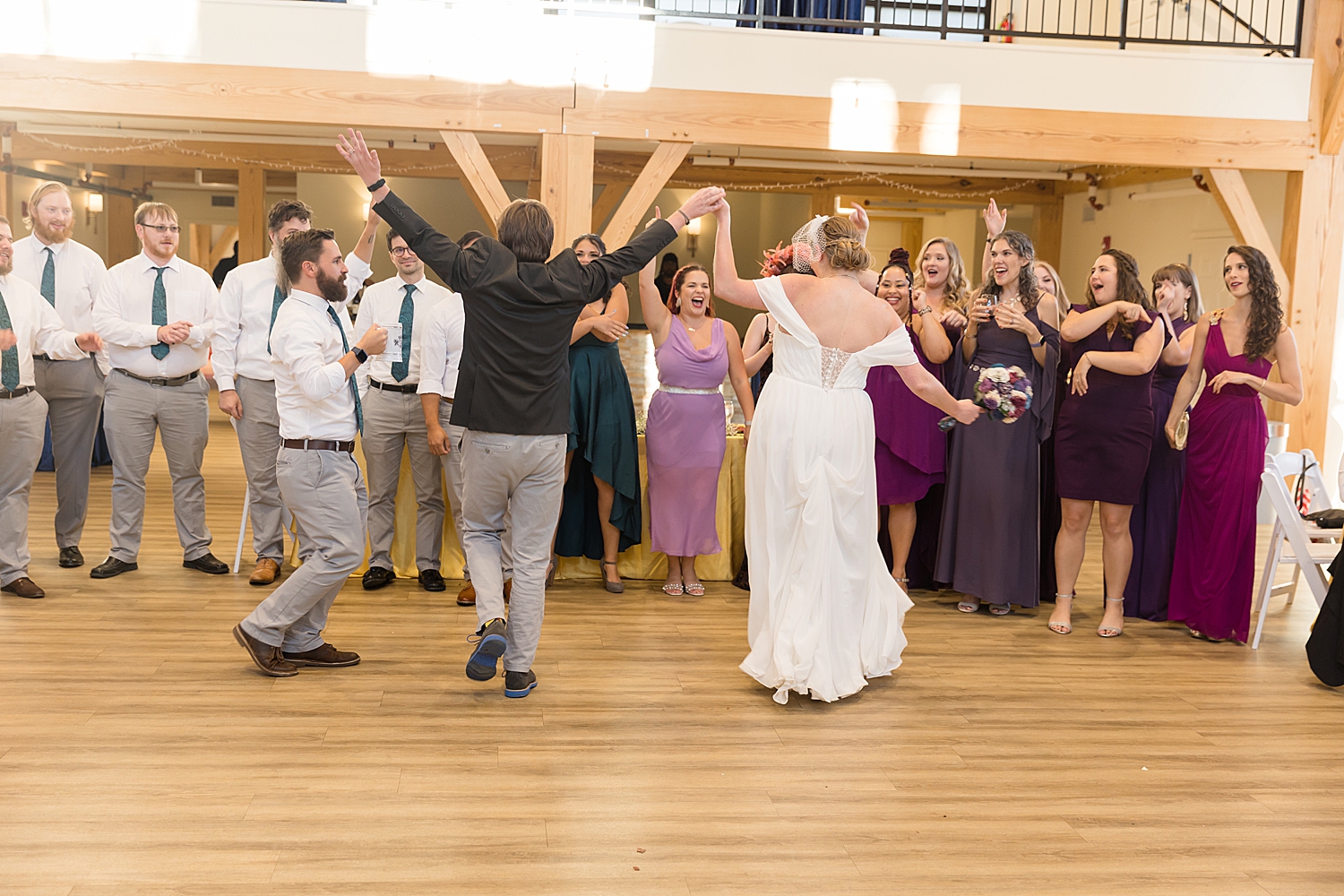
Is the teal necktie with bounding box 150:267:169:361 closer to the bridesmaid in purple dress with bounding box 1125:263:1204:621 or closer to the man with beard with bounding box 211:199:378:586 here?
the man with beard with bounding box 211:199:378:586

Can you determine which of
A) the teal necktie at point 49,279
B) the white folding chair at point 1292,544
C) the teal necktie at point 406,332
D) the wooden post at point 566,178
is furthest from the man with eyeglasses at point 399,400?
the white folding chair at point 1292,544

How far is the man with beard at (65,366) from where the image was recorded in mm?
5293

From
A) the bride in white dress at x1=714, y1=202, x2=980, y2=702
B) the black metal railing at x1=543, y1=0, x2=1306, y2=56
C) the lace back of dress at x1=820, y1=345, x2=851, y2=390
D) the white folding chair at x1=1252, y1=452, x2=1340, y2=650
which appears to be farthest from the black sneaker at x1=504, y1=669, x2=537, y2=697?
the black metal railing at x1=543, y1=0, x2=1306, y2=56

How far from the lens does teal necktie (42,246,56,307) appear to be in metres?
5.45

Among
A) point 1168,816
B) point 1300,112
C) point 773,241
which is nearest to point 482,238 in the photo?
point 1168,816

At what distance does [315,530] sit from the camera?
365 centimetres

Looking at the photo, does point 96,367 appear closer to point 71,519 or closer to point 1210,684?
point 71,519

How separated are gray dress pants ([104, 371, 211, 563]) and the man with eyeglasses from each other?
83 centimetres

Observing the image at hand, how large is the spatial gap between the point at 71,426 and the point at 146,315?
735 millimetres

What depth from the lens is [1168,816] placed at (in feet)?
9.70

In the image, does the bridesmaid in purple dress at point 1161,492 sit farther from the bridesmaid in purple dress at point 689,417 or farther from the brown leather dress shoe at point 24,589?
the brown leather dress shoe at point 24,589

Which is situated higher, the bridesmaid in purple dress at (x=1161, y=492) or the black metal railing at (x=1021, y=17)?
the black metal railing at (x=1021, y=17)

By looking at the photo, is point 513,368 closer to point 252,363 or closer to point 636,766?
point 636,766

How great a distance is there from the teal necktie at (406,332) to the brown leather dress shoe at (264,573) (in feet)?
→ 3.60
